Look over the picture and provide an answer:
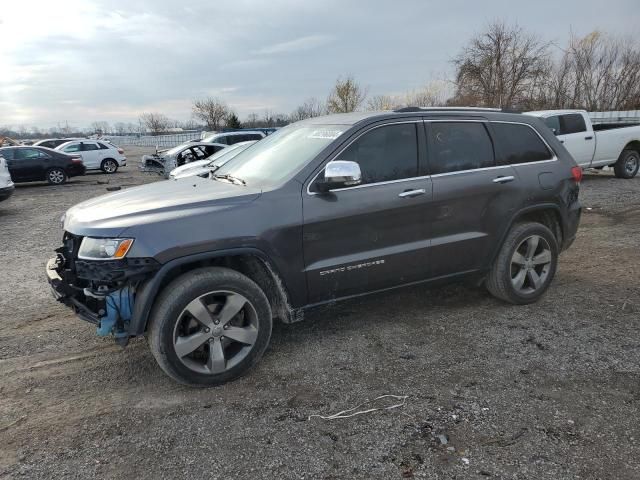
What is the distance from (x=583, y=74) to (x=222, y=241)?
3682 centimetres

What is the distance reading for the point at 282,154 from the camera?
3.99 m

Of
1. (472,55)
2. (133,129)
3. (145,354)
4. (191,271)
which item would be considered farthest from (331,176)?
(133,129)

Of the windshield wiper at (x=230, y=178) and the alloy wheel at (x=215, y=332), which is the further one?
the windshield wiper at (x=230, y=178)

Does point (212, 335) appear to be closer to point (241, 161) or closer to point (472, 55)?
point (241, 161)

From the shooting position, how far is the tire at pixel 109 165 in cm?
2200

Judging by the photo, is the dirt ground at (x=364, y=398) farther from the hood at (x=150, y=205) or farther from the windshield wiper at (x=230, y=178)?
the windshield wiper at (x=230, y=178)

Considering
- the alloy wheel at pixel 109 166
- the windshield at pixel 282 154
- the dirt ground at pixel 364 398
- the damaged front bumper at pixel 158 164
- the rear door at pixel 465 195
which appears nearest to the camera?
the dirt ground at pixel 364 398

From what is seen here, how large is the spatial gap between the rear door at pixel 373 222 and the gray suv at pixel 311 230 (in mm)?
10

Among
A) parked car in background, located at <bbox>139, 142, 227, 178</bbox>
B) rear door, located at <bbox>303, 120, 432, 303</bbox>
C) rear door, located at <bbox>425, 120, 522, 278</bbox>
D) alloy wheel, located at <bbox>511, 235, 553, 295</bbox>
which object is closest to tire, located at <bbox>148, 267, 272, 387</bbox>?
rear door, located at <bbox>303, 120, 432, 303</bbox>

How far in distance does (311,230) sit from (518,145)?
2359mm

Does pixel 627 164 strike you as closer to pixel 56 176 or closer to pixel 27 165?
pixel 56 176

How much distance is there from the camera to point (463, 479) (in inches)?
93.8

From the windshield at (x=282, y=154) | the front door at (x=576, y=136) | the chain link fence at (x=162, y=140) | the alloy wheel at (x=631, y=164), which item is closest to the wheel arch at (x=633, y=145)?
the alloy wheel at (x=631, y=164)

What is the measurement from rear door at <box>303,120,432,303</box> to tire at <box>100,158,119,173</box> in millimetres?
21219
